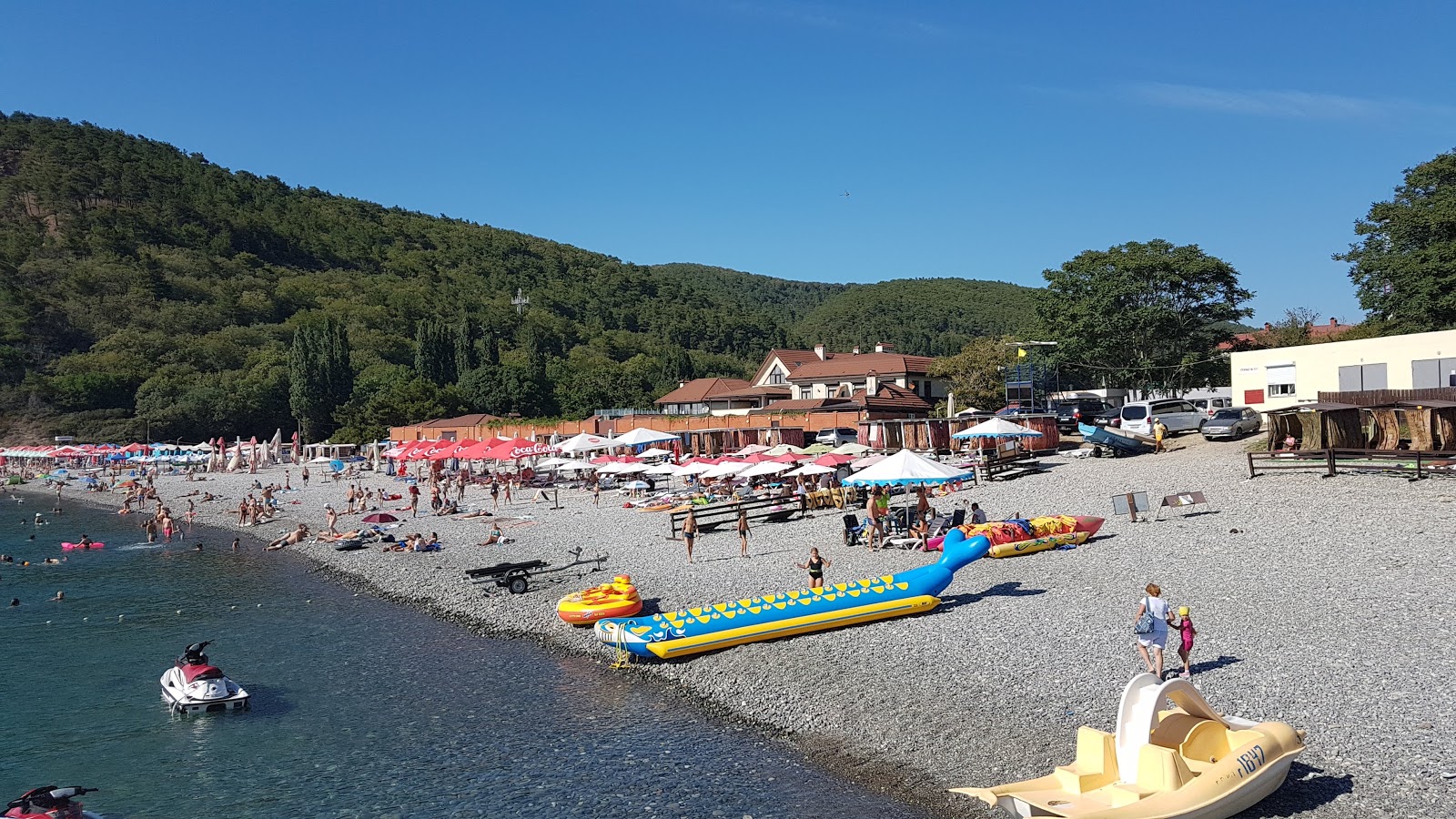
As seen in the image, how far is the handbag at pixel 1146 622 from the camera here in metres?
12.1

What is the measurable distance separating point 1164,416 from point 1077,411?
642 centimetres

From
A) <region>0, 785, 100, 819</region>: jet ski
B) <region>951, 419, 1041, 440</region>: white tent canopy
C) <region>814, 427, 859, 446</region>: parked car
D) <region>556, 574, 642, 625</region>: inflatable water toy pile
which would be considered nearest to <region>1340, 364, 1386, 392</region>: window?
<region>951, 419, 1041, 440</region>: white tent canopy

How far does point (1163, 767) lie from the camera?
8805mm

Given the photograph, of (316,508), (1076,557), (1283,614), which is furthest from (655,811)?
(316,508)

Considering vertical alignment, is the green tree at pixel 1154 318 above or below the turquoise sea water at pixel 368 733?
above

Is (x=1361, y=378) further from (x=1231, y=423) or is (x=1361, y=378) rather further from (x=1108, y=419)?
(x=1108, y=419)

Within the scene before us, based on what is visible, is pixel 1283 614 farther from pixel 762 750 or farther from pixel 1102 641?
pixel 762 750

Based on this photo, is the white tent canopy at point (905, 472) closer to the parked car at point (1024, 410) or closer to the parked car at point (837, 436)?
the parked car at point (837, 436)

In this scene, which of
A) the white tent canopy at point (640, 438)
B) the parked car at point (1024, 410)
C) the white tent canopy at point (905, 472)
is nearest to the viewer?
the white tent canopy at point (905, 472)

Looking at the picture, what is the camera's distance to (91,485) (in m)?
66.2

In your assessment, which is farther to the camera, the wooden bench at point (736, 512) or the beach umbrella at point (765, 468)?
the beach umbrella at point (765, 468)

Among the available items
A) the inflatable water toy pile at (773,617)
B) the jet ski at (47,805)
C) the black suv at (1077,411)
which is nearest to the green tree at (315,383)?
the black suv at (1077,411)

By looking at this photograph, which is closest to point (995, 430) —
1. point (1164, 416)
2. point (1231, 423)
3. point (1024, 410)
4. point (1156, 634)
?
point (1231, 423)

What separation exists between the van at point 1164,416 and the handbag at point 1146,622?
25.4m
